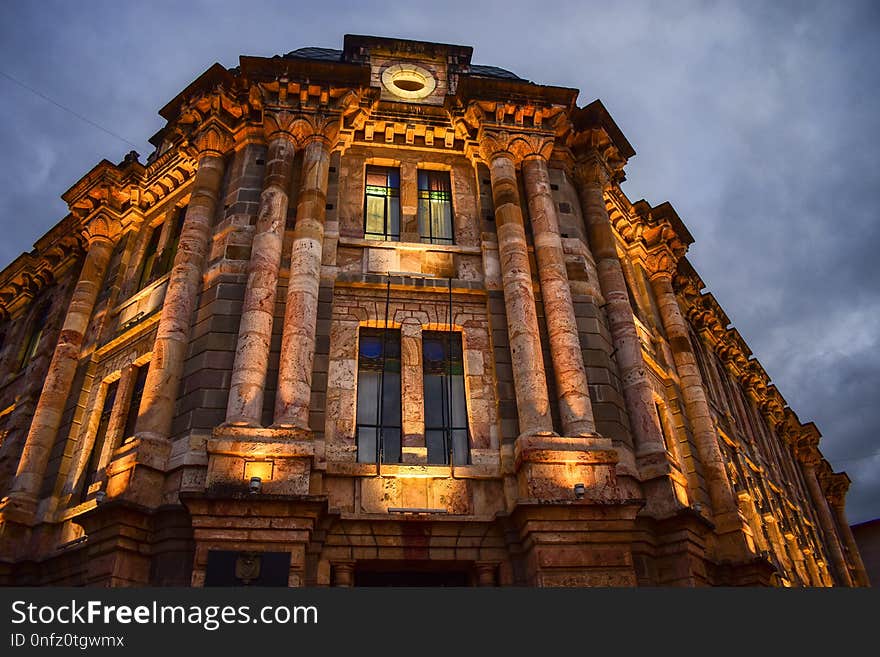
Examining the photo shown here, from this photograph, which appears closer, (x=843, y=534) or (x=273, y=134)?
(x=273, y=134)

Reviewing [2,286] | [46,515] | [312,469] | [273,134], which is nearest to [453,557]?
[312,469]

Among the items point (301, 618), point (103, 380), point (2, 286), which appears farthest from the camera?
point (2, 286)

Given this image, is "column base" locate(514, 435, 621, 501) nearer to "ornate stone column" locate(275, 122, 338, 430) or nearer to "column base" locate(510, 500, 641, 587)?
"column base" locate(510, 500, 641, 587)

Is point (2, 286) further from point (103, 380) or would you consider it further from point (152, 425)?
point (152, 425)

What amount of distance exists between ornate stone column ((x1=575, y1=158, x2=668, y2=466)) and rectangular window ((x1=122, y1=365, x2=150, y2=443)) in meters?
10.6

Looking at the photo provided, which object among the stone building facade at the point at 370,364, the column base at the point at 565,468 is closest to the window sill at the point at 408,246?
the stone building facade at the point at 370,364

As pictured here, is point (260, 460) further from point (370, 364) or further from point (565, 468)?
point (565, 468)

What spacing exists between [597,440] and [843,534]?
108 ft

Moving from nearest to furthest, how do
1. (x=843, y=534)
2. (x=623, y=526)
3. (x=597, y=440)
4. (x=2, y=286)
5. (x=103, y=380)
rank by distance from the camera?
(x=623, y=526)
(x=597, y=440)
(x=103, y=380)
(x=2, y=286)
(x=843, y=534)

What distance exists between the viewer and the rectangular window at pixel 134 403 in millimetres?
14219

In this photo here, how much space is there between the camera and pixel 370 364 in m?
13.8

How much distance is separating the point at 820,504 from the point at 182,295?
33877 millimetres

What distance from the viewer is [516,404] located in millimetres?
13234

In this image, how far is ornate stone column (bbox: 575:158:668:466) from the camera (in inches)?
542
